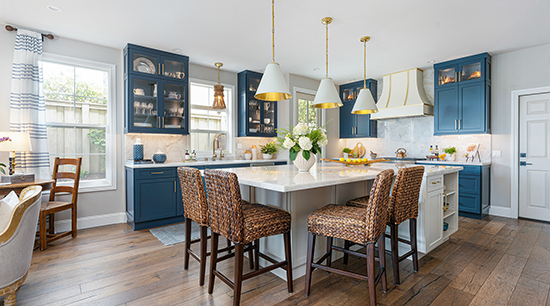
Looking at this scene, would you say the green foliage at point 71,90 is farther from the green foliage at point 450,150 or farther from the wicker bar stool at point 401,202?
the green foliage at point 450,150

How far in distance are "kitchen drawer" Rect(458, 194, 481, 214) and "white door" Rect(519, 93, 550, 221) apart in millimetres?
696

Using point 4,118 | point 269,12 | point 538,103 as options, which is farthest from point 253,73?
point 538,103

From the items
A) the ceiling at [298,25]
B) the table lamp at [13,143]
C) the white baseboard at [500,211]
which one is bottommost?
the white baseboard at [500,211]

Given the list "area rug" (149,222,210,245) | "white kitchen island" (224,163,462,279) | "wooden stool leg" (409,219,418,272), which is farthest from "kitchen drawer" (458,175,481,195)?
"area rug" (149,222,210,245)

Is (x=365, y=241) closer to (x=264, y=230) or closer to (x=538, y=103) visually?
(x=264, y=230)

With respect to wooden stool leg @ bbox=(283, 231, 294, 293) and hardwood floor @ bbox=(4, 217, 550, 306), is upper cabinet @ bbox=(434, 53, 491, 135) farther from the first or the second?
wooden stool leg @ bbox=(283, 231, 294, 293)

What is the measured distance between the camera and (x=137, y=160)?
4102 mm

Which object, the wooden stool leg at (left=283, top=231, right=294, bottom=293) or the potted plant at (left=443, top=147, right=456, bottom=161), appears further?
the potted plant at (left=443, top=147, right=456, bottom=161)

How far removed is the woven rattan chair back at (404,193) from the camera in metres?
2.15

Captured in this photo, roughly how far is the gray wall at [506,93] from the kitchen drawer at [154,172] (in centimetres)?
527

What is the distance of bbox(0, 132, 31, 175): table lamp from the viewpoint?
2921 mm

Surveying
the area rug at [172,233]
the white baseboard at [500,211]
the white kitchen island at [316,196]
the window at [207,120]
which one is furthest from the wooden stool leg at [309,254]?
the white baseboard at [500,211]

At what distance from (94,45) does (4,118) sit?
1.48m

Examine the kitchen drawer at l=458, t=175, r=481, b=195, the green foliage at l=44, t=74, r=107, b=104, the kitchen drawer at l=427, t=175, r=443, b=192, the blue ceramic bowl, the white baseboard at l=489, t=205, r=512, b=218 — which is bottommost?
the white baseboard at l=489, t=205, r=512, b=218
